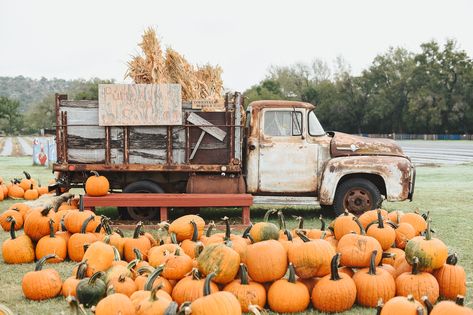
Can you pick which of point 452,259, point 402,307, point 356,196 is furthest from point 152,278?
point 356,196

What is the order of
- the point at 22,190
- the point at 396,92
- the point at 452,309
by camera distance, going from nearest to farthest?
the point at 452,309
the point at 22,190
the point at 396,92

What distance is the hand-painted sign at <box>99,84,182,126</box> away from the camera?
9.56 metres

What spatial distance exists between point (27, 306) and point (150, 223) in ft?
15.3

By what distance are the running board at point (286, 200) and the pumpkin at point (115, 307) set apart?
6113mm

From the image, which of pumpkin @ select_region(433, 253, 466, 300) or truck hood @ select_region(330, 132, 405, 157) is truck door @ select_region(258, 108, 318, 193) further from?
pumpkin @ select_region(433, 253, 466, 300)

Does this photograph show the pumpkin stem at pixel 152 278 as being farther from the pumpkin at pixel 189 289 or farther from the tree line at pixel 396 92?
the tree line at pixel 396 92

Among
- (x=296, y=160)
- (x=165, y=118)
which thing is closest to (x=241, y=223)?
(x=296, y=160)

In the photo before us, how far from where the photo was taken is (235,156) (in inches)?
383

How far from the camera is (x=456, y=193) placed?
14281mm

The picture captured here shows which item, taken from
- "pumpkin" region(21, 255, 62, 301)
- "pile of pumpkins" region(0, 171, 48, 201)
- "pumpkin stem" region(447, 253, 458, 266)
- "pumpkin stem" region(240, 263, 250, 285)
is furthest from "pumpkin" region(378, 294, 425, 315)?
"pile of pumpkins" region(0, 171, 48, 201)

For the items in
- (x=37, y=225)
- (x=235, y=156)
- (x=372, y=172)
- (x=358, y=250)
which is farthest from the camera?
(x=372, y=172)

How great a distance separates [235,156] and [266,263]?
5059 millimetres

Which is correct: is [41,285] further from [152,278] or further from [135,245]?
[152,278]

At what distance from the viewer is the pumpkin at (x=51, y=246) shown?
21.4ft
